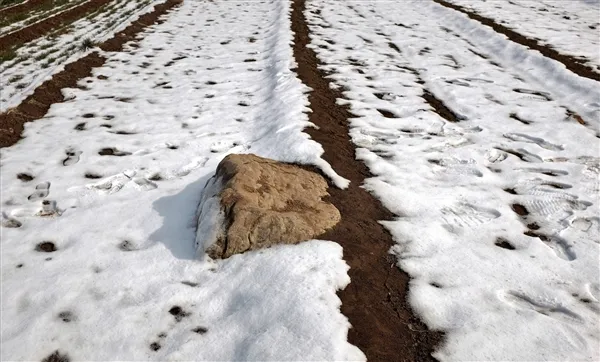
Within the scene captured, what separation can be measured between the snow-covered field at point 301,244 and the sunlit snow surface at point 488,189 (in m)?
0.02

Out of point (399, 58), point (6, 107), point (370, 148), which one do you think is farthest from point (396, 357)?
point (399, 58)

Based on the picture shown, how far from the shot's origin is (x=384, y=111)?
6746 mm

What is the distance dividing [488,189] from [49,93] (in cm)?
676

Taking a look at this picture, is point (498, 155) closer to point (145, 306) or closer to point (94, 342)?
point (145, 306)

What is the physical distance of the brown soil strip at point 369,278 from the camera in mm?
2990

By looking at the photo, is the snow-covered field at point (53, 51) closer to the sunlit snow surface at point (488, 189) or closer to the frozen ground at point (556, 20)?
the sunlit snow surface at point (488, 189)

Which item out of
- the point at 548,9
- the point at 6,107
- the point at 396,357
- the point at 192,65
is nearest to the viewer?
the point at 396,357

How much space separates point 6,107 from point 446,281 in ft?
21.1

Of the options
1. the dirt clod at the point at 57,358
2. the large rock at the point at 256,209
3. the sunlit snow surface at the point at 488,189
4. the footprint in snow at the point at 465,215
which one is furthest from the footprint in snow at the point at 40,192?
the footprint in snow at the point at 465,215

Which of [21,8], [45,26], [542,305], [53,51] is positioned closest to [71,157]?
[542,305]

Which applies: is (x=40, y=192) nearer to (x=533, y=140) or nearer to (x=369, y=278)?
(x=369, y=278)

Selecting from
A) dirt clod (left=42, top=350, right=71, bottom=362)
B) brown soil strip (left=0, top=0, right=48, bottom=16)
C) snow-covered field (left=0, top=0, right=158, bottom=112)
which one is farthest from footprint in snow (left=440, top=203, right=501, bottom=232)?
brown soil strip (left=0, top=0, right=48, bottom=16)

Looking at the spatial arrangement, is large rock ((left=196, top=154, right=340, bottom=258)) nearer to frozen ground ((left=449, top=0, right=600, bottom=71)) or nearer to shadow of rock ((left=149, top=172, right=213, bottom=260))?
shadow of rock ((left=149, top=172, right=213, bottom=260))

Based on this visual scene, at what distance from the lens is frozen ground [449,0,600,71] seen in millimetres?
9709
